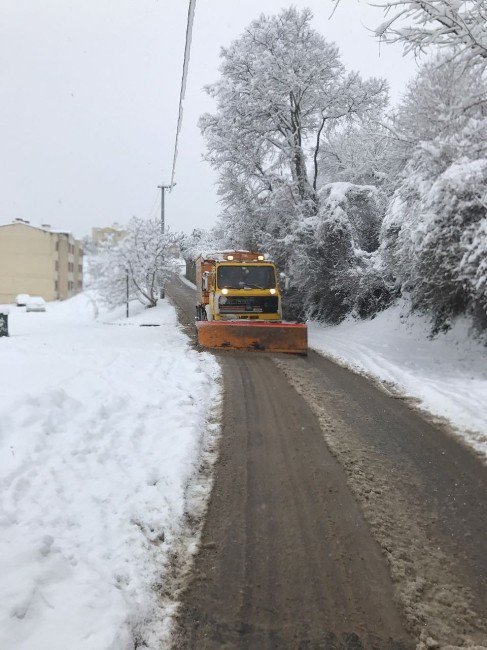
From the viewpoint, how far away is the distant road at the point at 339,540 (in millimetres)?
2832

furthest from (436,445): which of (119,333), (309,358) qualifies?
(119,333)

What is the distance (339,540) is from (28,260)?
220 ft

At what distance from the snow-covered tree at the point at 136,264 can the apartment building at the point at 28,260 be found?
34852 millimetres

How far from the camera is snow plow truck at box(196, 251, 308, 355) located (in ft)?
41.5

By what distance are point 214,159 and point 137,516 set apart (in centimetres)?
2114

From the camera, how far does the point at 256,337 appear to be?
41.5 feet

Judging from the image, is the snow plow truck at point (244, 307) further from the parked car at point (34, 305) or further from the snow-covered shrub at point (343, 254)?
the parked car at point (34, 305)

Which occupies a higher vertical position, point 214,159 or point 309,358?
point 214,159

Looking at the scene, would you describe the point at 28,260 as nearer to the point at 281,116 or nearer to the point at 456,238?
the point at 281,116

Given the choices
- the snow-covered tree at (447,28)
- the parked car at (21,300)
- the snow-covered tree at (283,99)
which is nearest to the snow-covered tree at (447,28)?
the snow-covered tree at (447,28)

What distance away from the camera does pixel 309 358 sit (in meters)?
12.2

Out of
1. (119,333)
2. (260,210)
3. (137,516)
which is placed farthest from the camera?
(260,210)

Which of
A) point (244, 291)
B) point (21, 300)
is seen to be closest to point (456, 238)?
point (244, 291)

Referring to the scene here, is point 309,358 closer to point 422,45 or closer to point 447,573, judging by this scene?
point 422,45
